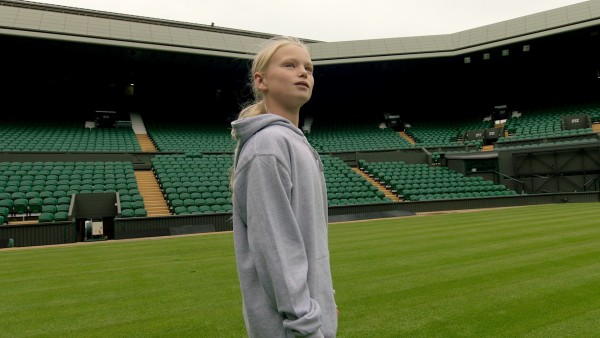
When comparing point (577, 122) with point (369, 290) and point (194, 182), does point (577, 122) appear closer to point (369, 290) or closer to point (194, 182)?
point (194, 182)

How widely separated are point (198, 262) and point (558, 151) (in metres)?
24.0

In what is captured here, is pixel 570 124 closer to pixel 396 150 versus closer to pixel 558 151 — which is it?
pixel 558 151

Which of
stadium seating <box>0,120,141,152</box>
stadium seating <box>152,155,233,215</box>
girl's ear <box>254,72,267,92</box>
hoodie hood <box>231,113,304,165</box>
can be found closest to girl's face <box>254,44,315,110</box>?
girl's ear <box>254,72,267,92</box>

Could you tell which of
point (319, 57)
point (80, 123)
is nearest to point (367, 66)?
point (319, 57)

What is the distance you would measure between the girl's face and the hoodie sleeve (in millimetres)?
395

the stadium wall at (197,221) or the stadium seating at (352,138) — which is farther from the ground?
the stadium seating at (352,138)

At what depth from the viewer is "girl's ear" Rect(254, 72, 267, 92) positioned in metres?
2.00

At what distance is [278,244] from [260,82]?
80cm

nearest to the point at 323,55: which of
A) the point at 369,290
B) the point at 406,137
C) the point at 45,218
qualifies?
the point at 406,137

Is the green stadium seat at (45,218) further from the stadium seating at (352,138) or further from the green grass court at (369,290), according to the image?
the stadium seating at (352,138)

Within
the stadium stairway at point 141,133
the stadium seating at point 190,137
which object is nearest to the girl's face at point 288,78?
the stadium seating at point 190,137

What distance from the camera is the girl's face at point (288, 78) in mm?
1947

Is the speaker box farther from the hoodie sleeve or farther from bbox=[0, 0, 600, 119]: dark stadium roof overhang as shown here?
the hoodie sleeve

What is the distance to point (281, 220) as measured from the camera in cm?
165
